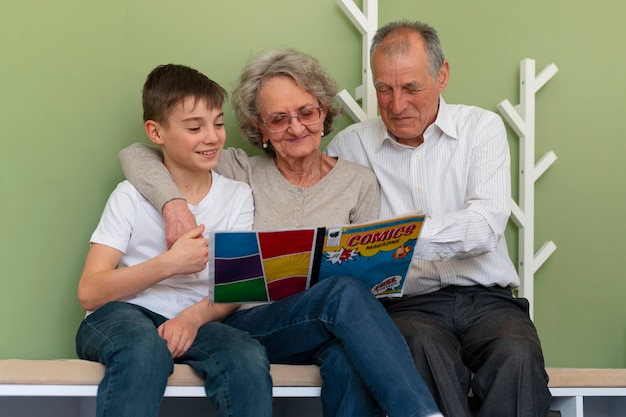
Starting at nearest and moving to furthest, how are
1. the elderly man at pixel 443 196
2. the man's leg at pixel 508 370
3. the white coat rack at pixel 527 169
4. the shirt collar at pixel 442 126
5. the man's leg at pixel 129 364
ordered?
1. the man's leg at pixel 129 364
2. the man's leg at pixel 508 370
3. the elderly man at pixel 443 196
4. the shirt collar at pixel 442 126
5. the white coat rack at pixel 527 169

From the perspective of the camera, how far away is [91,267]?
1598 mm

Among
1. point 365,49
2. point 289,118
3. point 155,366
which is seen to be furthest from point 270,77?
point 155,366

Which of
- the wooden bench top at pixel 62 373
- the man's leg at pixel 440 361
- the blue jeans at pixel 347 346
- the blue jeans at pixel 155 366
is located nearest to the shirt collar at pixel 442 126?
the man's leg at pixel 440 361

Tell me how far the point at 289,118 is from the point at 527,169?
2.62 ft

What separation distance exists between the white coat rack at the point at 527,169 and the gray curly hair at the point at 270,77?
0.63m

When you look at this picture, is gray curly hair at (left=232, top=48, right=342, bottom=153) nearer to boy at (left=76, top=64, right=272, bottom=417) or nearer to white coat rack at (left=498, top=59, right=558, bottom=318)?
boy at (left=76, top=64, right=272, bottom=417)

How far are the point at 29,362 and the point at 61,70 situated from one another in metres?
0.71

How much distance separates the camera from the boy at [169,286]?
1400 millimetres

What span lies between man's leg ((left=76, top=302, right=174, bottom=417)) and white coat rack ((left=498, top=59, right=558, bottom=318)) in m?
1.17

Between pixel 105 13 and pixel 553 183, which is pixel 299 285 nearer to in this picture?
pixel 105 13

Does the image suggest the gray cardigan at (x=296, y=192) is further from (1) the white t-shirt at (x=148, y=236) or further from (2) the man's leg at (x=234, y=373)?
(2) the man's leg at (x=234, y=373)

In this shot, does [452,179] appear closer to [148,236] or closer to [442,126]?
[442,126]

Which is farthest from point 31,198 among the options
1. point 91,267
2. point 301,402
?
point 301,402

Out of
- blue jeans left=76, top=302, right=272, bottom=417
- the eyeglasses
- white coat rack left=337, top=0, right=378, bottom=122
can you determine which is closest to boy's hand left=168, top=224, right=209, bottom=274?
blue jeans left=76, top=302, right=272, bottom=417
